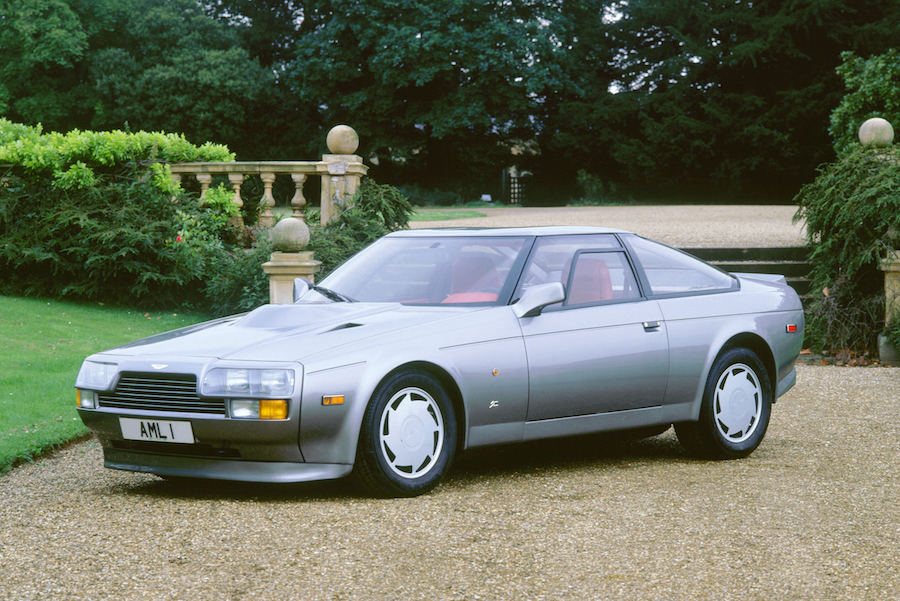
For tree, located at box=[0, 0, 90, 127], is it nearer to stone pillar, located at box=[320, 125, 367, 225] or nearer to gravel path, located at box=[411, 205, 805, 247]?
gravel path, located at box=[411, 205, 805, 247]

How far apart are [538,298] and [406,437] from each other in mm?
1095

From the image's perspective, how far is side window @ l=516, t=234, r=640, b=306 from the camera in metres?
6.54

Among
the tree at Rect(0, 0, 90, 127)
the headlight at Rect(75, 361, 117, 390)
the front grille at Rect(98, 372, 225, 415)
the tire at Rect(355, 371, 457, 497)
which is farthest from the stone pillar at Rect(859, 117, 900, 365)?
the tree at Rect(0, 0, 90, 127)

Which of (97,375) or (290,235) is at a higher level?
(290,235)

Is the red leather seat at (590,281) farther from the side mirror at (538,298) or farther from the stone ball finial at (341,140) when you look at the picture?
the stone ball finial at (341,140)

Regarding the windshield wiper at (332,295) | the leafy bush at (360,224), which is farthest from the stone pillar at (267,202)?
the windshield wiper at (332,295)

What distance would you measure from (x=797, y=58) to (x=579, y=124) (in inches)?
293

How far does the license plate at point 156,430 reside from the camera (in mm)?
5438

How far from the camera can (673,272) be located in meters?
7.15

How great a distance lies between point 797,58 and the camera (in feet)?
120

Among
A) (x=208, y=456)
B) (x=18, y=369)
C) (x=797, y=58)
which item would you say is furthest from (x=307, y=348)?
(x=797, y=58)

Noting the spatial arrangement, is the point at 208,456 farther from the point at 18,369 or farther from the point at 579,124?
the point at 579,124

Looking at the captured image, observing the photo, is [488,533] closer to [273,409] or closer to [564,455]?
[273,409]

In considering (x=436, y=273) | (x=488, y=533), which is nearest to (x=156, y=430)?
(x=488, y=533)
